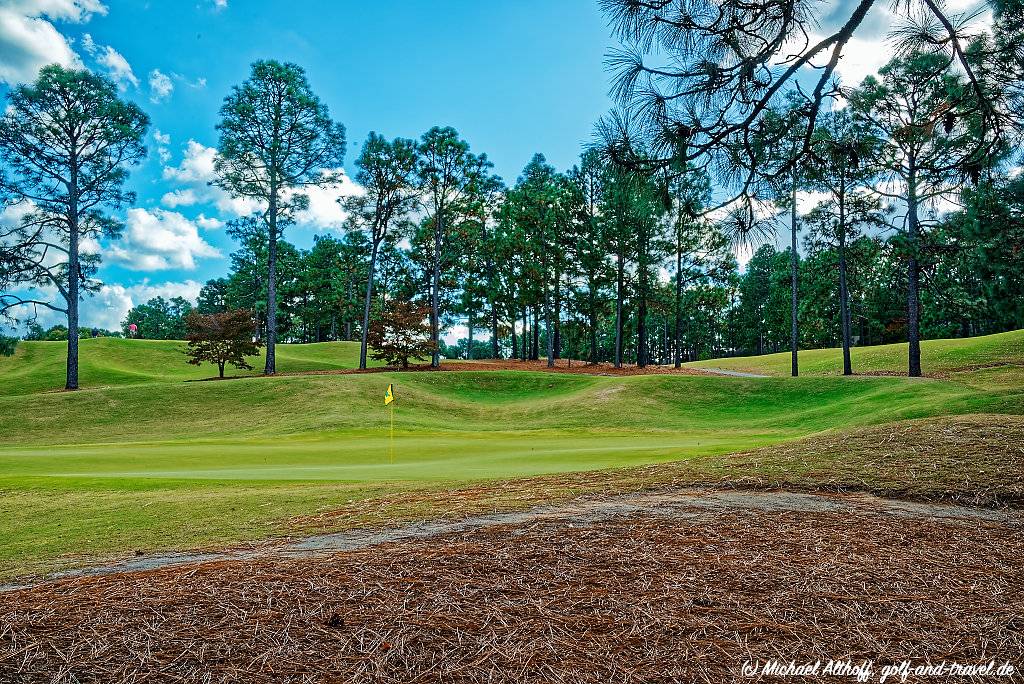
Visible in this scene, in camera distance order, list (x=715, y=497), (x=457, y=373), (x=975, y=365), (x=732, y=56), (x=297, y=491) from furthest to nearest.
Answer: (x=457, y=373)
(x=975, y=365)
(x=297, y=491)
(x=715, y=497)
(x=732, y=56)

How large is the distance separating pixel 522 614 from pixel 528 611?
5 centimetres

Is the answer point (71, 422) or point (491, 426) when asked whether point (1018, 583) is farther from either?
point (71, 422)

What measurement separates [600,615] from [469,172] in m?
34.1

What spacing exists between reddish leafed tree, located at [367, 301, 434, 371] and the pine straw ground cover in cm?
2902

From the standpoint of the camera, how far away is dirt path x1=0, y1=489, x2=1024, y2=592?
4477 mm

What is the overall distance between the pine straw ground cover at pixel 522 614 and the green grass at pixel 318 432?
209 cm

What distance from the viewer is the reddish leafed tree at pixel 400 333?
1297 inches

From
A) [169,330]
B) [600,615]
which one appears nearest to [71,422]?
[600,615]

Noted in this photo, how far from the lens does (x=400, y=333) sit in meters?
33.4

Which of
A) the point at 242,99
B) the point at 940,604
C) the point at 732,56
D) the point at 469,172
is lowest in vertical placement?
the point at 940,604

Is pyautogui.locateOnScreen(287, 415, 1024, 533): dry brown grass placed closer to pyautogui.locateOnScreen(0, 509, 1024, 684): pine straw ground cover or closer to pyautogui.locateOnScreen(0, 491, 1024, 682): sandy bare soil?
pyautogui.locateOnScreen(0, 491, 1024, 682): sandy bare soil

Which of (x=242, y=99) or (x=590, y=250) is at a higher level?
(x=242, y=99)

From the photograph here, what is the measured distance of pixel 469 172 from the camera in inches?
1384

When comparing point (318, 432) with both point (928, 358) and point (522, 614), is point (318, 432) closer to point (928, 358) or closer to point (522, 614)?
point (522, 614)
